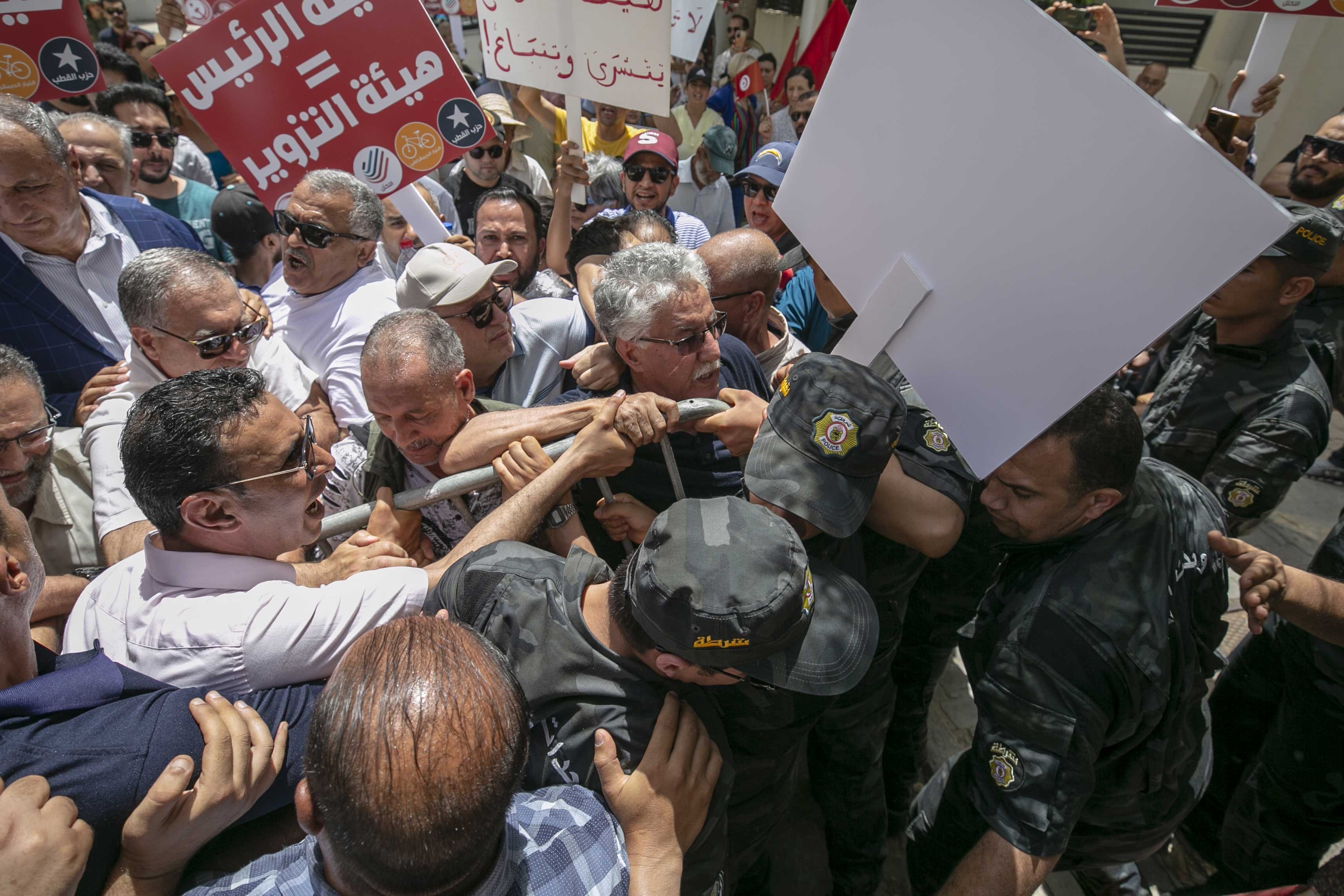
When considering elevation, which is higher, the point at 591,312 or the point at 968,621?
the point at 591,312

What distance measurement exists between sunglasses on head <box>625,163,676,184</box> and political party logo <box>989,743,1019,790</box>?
4247mm

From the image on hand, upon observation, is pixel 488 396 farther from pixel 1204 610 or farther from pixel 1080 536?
pixel 1204 610

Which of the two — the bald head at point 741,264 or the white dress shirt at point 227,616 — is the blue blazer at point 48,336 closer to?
the white dress shirt at point 227,616

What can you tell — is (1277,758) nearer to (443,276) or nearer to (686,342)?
(686,342)

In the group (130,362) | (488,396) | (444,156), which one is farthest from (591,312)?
(130,362)

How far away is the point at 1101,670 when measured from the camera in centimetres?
171

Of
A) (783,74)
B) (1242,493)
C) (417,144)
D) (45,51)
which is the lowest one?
(1242,493)

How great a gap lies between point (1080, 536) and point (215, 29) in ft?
12.7

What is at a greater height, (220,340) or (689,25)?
(689,25)

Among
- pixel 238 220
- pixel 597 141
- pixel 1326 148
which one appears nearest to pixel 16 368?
pixel 238 220

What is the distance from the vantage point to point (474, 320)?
2758 millimetres

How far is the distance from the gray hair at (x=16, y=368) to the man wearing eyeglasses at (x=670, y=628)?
1537mm

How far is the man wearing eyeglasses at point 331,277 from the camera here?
10.3 feet

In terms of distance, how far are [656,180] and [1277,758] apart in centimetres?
448
